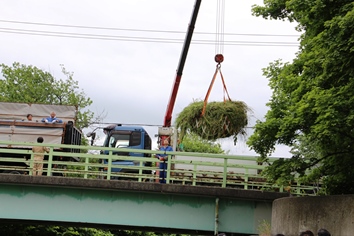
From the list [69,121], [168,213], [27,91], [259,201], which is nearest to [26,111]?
[69,121]

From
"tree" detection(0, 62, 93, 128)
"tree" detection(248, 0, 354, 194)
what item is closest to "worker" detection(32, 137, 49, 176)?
"tree" detection(248, 0, 354, 194)

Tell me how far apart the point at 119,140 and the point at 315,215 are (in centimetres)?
1377

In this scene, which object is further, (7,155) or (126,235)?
(126,235)

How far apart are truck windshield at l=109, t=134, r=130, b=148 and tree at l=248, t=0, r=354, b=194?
1014 cm

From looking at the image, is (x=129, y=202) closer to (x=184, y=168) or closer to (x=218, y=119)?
(x=184, y=168)

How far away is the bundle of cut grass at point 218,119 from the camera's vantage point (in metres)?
24.4

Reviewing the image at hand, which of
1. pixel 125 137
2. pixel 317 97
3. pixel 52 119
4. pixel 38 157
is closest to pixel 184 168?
pixel 125 137

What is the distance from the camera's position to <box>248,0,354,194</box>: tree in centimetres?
1656

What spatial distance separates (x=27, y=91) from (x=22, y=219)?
38.5 meters

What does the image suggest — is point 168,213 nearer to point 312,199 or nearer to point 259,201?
point 259,201

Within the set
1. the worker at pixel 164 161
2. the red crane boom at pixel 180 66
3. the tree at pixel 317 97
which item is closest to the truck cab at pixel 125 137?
the red crane boom at pixel 180 66

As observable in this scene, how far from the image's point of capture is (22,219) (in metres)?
23.8

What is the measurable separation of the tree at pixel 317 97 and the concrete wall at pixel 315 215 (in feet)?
3.26

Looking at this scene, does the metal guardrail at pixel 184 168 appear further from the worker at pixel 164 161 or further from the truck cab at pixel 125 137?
the truck cab at pixel 125 137
